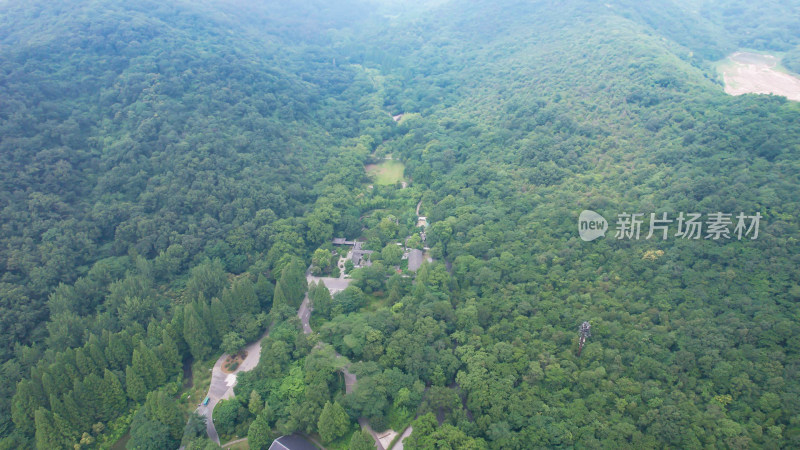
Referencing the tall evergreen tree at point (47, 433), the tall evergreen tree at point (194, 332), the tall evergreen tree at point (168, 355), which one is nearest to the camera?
the tall evergreen tree at point (47, 433)

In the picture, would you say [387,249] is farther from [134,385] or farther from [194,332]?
[134,385]

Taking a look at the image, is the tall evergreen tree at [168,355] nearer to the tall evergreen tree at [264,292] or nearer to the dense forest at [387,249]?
the dense forest at [387,249]

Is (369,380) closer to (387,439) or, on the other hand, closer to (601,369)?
(387,439)

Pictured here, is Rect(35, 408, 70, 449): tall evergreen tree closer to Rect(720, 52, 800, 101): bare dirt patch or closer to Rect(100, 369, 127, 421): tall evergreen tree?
Rect(100, 369, 127, 421): tall evergreen tree

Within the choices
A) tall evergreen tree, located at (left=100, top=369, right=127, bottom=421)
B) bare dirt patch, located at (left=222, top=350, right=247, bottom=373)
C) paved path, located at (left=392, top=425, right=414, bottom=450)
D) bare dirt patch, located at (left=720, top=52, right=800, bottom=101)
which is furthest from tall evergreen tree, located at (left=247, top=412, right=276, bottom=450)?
bare dirt patch, located at (left=720, top=52, right=800, bottom=101)

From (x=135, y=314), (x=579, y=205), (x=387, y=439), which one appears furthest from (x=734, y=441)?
(x=135, y=314)

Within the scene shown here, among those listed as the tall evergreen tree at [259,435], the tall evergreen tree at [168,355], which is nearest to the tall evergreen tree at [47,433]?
the tall evergreen tree at [168,355]

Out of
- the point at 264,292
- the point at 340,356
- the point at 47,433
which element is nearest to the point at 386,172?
the point at 264,292
